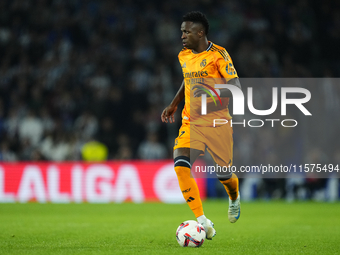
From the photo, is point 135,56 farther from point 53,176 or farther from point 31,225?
point 31,225

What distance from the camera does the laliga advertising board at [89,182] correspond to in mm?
13227

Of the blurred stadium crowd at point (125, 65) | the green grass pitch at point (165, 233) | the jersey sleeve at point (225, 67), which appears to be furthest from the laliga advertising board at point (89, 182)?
the jersey sleeve at point (225, 67)

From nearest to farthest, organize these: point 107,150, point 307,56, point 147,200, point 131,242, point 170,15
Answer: point 131,242 → point 147,200 → point 107,150 → point 307,56 → point 170,15

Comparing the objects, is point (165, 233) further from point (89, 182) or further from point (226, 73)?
point (89, 182)

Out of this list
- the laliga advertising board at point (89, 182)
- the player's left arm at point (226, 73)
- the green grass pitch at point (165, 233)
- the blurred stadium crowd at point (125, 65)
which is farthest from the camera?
the blurred stadium crowd at point (125, 65)

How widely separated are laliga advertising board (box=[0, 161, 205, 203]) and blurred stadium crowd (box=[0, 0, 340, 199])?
1.81 ft

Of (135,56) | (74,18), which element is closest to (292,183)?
(135,56)

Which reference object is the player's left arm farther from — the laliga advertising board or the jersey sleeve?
the laliga advertising board

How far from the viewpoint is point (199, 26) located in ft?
18.4

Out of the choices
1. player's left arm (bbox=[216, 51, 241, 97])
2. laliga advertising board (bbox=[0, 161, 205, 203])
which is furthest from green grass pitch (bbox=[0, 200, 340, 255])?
laliga advertising board (bbox=[0, 161, 205, 203])

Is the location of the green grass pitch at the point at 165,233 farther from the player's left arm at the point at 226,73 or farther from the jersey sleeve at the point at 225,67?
the jersey sleeve at the point at 225,67

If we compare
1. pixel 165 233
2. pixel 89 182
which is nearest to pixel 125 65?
pixel 89 182

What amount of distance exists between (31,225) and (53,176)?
6052 millimetres

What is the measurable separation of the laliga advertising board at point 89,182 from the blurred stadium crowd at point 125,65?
55cm
